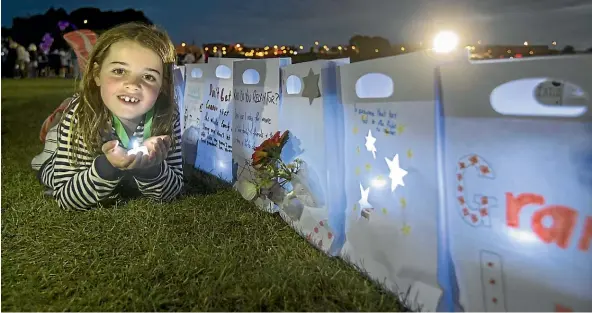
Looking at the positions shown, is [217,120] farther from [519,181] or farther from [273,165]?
[519,181]

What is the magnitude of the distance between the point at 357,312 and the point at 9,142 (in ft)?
18.5

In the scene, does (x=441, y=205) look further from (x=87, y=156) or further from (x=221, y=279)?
(x=87, y=156)

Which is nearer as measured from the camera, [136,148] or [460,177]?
[460,177]

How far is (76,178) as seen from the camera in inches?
130

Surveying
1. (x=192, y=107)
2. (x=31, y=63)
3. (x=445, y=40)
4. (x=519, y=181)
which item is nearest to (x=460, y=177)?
(x=519, y=181)

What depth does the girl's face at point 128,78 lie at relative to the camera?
324 centimetres

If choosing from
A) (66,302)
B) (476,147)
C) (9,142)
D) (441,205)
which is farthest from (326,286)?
(9,142)

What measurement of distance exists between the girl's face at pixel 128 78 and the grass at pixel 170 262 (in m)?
0.60

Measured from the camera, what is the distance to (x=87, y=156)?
10.9 feet

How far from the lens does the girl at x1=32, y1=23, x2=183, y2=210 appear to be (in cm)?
324

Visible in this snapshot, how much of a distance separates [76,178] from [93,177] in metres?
0.14

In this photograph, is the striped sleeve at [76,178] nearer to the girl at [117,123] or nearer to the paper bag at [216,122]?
the girl at [117,123]

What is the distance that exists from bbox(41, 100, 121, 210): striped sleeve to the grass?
0.08 meters

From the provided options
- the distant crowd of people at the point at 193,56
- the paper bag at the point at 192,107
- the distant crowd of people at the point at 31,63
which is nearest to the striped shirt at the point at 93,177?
the paper bag at the point at 192,107
